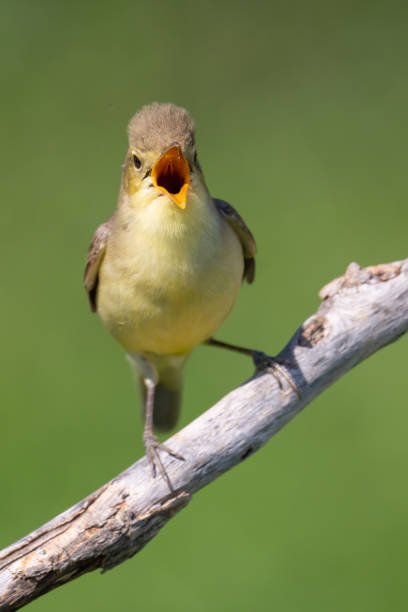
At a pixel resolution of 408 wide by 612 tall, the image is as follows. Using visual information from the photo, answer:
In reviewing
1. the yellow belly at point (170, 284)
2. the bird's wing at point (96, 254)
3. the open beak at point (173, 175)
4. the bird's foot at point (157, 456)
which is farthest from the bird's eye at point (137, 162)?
the bird's foot at point (157, 456)

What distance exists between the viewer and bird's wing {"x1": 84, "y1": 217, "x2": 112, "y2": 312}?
4.50 m

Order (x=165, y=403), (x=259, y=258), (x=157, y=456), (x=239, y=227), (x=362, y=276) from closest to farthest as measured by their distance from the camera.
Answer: (x=157, y=456)
(x=362, y=276)
(x=239, y=227)
(x=165, y=403)
(x=259, y=258)

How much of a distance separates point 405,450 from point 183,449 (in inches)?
109

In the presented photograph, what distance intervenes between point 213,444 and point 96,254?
4.01 ft

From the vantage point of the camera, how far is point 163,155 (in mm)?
3871

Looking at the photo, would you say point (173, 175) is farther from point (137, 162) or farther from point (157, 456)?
point (157, 456)

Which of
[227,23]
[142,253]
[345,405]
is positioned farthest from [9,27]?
[142,253]

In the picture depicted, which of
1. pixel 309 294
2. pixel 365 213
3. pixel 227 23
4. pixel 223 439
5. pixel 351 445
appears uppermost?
pixel 227 23

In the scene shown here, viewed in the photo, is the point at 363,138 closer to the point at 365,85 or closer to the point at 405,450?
the point at 365,85

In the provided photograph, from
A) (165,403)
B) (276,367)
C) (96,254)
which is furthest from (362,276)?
(165,403)

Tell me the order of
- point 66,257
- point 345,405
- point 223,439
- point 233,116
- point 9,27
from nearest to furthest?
point 223,439 < point 345,405 < point 66,257 < point 233,116 < point 9,27

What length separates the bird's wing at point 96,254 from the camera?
4.50 meters

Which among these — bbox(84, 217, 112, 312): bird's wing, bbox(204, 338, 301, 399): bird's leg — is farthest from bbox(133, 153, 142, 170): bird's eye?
bbox(204, 338, 301, 399): bird's leg

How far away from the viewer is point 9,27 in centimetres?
952
